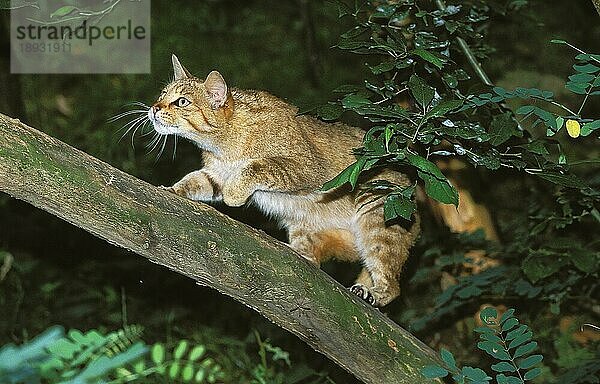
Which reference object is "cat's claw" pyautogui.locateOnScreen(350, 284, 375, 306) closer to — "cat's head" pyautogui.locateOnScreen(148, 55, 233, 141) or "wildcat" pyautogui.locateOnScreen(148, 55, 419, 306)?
"wildcat" pyautogui.locateOnScreen(148, 55, 419, 306)

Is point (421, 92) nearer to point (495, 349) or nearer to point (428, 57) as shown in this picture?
point (428, 57)

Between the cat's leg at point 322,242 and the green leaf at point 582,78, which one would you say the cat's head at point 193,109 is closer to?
the cat's leg at point 322,242

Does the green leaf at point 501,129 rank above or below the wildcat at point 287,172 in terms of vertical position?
above

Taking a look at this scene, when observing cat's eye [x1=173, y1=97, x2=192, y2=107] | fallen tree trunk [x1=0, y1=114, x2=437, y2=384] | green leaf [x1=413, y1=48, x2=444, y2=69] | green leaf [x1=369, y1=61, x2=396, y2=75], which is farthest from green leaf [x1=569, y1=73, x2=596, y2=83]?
cat's eye [x1=173, y1=97, x2=192, y2=107]

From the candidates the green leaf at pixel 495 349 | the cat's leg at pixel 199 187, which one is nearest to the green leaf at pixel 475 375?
the green leaf at pixel 495 349

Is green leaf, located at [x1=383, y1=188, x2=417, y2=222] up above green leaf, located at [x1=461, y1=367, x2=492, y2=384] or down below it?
above

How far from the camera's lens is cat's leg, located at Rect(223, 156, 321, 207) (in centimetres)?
383

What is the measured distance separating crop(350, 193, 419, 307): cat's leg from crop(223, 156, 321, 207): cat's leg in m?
0.36

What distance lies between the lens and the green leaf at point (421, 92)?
301 centimetres

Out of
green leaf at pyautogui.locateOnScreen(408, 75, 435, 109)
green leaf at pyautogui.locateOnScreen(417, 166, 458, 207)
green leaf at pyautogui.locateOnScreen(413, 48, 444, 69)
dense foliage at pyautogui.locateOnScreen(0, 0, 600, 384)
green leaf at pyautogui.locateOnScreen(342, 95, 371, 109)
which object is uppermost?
green leaf at pyautogui.locateOnScreen(413, 48, 444, 69)

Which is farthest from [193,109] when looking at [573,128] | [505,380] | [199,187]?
[505,380]

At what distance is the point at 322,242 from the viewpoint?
446 centimetres

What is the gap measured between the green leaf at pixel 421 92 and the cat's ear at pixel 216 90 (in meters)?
1.18

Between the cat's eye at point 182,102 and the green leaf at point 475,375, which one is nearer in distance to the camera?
the green leaf at point 475,375
